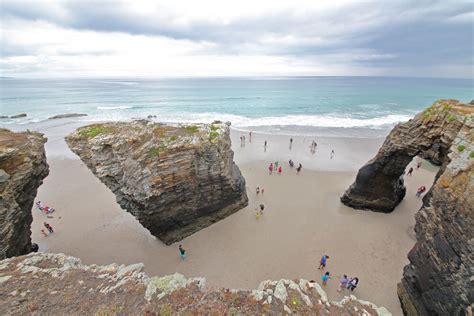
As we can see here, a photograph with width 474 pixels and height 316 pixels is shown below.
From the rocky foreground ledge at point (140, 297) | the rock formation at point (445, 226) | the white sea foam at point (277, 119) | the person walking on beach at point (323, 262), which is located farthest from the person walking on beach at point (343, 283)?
the white sea foam at point (277, 119)

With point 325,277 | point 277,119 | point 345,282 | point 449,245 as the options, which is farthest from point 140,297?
point 277,119

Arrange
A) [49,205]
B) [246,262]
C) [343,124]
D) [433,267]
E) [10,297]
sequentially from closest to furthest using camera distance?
[10,297] < [433,267] < [246,262] < [49,205] < [343,124]

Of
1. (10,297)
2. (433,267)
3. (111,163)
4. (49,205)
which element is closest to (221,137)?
(111,163)

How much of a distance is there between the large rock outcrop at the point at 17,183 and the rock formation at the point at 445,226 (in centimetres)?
1698

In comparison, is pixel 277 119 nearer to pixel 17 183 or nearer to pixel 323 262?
pixel 323 262

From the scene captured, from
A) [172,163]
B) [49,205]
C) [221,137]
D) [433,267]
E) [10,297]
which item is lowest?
[49,205]

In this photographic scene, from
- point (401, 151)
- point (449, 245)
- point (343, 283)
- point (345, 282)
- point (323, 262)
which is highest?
point (401, 151)

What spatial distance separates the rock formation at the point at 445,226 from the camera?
7.22m

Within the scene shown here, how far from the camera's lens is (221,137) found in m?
13.2

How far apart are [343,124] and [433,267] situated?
129 feet

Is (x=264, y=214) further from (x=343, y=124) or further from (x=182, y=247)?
(x=343, y=124)

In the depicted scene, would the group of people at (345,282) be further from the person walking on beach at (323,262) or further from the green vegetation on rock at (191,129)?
the green vegetation on rock at (191,129)

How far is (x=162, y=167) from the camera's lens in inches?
457

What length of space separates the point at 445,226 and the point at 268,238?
9008 mm
